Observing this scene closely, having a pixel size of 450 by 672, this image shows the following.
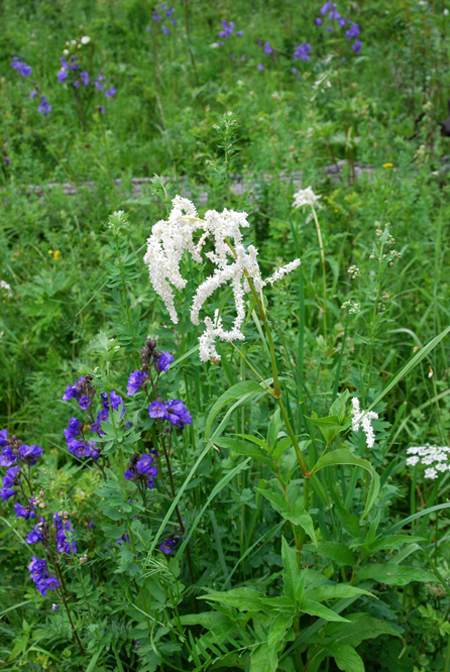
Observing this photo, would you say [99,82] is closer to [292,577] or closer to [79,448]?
[79,448]

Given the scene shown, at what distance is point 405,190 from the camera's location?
9.60ft

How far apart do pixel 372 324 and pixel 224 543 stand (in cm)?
77

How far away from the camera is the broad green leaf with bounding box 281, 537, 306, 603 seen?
Result: 1133 millimetres

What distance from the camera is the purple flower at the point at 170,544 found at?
1494 mm

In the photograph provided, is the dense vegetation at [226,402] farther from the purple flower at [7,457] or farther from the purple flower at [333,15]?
the purple flower at [333,15]

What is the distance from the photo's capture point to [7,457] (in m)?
1.51

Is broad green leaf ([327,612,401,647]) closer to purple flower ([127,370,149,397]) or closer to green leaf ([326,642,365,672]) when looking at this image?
green leaf ([326,642,365,672])

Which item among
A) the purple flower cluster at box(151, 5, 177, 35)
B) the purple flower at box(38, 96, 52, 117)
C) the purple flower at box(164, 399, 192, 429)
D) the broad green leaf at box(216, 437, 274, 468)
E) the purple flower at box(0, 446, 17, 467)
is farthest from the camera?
the purple flower cluster at box(151, 5, 177, 35)

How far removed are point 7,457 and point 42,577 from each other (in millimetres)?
344

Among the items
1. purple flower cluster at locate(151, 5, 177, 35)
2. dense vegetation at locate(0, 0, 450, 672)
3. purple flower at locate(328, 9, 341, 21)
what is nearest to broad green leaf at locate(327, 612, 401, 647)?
dense vegetation at locate(0, 0, 450, 672)

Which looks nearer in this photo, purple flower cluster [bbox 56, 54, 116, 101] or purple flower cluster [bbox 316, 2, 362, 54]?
purple flower cluster [bbox 56, 54, 116, 101]

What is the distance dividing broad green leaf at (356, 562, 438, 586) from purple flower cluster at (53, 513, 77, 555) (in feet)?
2.39

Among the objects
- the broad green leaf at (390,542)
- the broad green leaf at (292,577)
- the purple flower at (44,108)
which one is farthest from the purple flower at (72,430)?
the purple flower at (44,108)

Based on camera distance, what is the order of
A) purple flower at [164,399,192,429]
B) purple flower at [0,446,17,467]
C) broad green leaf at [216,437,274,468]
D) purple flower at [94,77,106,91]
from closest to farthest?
broad green leaf at [216,437,274,468], purple flower at [164,399,192,429], purple flower at [0,446,17,467], purple flower at [94,77,106,91]
